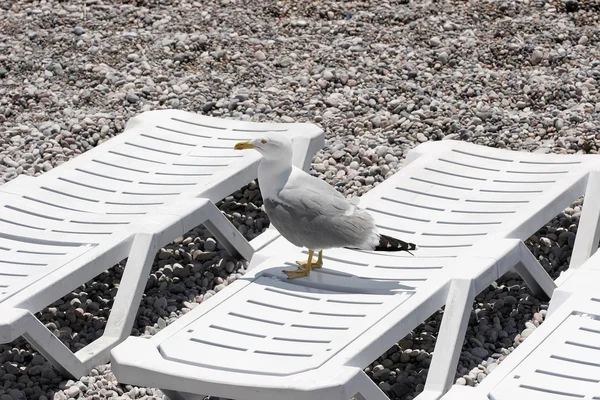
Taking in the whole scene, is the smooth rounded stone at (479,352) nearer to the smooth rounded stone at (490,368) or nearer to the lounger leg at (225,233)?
the smooth rounded stone at (490,368)

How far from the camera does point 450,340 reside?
3.62 metres

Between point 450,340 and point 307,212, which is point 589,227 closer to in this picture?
point 450,340

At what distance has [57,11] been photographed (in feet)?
25.0

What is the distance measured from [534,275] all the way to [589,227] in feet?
1.75

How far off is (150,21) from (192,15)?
304mm

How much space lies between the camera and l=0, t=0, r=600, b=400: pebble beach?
13.8ft

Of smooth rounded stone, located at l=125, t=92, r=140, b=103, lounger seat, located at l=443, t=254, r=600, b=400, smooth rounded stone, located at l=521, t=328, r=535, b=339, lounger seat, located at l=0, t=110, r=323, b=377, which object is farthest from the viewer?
smooth rounded stone, located at l=125, t=92, r=140, b=103

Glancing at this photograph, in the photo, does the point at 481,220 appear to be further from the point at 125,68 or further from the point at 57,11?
the point at 57,11

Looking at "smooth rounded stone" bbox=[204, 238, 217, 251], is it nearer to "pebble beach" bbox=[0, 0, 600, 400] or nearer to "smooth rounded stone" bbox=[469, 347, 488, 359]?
"pebble beach" bbox=[0, 0, 600, 400]

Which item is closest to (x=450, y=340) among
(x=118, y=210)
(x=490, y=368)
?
(x=490, y=368)

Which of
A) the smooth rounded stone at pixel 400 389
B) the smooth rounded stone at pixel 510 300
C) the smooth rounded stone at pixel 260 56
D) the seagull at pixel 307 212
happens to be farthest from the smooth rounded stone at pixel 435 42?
the smooth rounded stone at pixel 400 389

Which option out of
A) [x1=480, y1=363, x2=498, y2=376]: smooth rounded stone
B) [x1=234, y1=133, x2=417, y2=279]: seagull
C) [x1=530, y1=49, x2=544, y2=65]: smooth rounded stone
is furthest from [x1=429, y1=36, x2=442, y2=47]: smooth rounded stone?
[x1=480, y1=363, x2=498, y2=376]: smooth rounded stone

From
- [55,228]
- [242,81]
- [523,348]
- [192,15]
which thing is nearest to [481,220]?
[523,348]

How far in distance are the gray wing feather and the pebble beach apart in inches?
20.9
